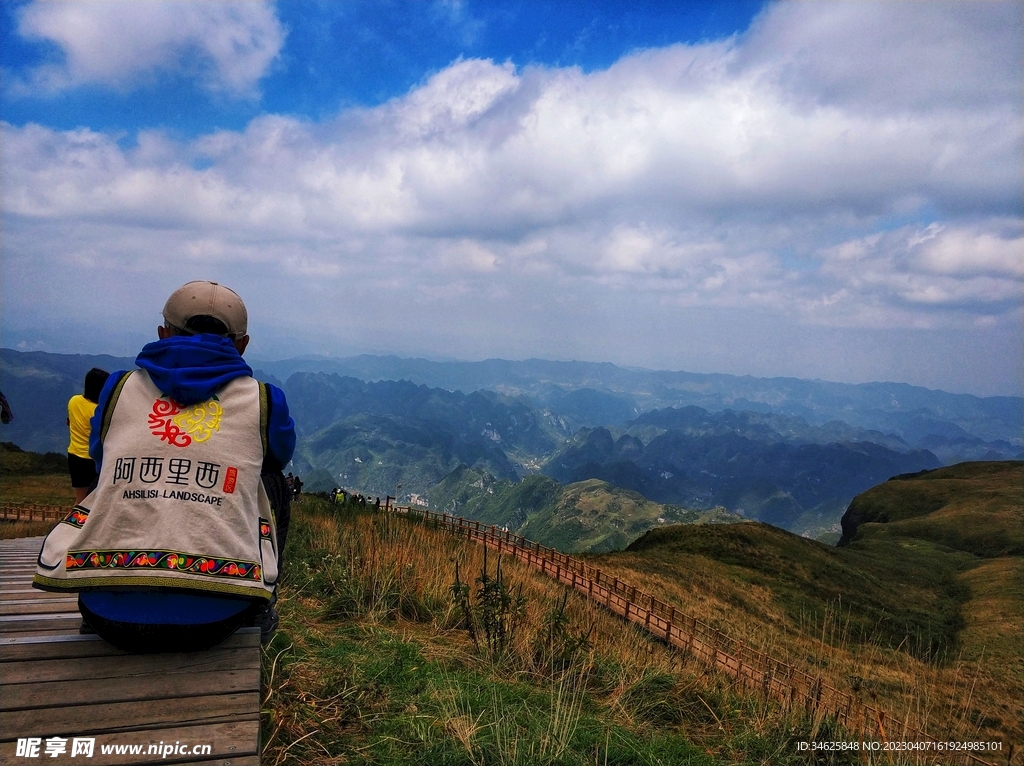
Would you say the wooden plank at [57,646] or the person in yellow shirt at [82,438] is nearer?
the wooden plank at [57,646]

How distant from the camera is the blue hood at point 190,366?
273 cm

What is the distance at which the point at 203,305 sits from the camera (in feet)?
10.3

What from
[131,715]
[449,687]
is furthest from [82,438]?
[449,687]

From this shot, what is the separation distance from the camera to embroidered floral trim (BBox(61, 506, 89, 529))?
8.82 ft

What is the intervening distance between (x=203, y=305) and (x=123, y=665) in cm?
185

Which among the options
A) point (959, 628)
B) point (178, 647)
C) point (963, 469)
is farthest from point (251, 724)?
point (963, 469)

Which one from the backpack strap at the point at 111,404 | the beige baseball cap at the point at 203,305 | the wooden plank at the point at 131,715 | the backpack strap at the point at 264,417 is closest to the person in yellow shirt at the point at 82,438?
the beige baseball cap at the point at 203,305

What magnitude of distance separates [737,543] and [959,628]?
55.6ft

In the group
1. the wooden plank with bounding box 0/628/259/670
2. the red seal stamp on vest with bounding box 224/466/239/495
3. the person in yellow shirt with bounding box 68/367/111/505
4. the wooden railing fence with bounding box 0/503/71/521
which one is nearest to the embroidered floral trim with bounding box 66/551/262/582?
the red seal stamp on vest with bounding box 224/466/239/495

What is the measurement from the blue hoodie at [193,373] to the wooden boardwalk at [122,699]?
994mm

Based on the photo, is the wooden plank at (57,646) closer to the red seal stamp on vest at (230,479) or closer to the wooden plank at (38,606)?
the wooden plank at (38,606)

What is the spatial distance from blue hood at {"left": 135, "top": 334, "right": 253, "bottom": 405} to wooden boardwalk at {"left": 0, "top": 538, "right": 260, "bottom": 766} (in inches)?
51.4

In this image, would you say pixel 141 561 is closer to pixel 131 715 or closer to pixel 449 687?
→ pixel 131 715

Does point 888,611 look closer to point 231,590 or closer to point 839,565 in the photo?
point 839,565
